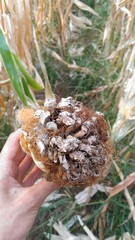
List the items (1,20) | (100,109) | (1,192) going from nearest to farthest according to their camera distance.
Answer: (1,192) → (1,20) → (100,109)

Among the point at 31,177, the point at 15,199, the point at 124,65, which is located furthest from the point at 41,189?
the point at 124,65

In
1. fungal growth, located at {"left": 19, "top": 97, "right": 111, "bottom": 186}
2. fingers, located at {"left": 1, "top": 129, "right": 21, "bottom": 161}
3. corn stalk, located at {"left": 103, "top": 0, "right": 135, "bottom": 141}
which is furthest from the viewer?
corn stalk, located at {"left": 103, "top": 0, "right": 135, "bottom": 141}

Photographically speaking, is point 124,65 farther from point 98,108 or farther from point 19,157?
point 19,157

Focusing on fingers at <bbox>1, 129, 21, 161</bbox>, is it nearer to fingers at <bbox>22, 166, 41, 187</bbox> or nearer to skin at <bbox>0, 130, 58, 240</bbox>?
skin at <bbox>0, 130, 58, 240</bbox>

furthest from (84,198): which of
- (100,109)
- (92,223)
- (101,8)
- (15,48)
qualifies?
(101,8)

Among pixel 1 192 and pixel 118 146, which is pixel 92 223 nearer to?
pixel 118 146

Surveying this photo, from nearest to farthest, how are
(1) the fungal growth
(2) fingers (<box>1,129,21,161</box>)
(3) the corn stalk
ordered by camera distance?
(1) the fungal growth → (2) fingers (<box>1,129,21,161</box>) → (3) the corn stalk

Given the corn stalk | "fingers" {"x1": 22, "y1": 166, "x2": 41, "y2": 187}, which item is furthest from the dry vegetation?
"fingers" {"x1": 22, "y1": 166, "x2": 41, "y2": 187}

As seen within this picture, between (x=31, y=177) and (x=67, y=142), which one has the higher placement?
(x=67, y=142)
